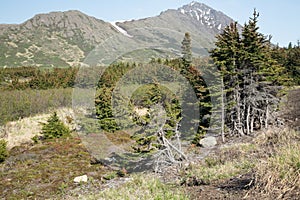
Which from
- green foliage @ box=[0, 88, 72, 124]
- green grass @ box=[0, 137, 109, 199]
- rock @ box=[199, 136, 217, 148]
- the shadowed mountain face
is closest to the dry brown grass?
green grass @ box=[0, 137, 109, 199]

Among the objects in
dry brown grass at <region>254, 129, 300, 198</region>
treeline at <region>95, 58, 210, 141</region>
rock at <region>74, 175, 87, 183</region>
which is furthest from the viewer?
rock at <region>74, 175, 87, 183</region>

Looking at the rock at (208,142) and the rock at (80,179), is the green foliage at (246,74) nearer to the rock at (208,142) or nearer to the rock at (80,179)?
the rock at (208,142)

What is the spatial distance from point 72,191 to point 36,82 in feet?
119

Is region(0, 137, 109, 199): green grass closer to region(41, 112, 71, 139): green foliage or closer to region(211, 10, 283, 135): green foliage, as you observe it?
region(41, 112, 71, 139): green foliage

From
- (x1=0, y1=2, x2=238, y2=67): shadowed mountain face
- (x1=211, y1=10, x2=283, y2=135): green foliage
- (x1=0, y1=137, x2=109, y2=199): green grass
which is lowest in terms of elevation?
(x1=0, y1=137, x2=109, y2=199): green grass

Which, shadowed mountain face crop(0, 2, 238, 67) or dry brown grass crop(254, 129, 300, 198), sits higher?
shadowed mountain face crop(0, 2, 238, 67)

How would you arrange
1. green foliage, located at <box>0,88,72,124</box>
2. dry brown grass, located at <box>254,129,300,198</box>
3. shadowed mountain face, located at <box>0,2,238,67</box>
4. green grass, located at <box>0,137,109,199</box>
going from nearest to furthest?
1. dry brown grass, located at <box>254,129,300,198</box>
2. green grass, located at <box>0,137,109,199</box>
3. green foliage, located at <box>0,88,72,124</box>
4. shadowed mountain face, located at <box>0,2,238,67</box>

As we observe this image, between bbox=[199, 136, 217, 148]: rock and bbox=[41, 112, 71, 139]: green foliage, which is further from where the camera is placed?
bbox=[41, 112, 71, 139]: green foliage

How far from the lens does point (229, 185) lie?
188 inches

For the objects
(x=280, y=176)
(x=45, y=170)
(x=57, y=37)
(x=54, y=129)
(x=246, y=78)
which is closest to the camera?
(x=280, y=176)

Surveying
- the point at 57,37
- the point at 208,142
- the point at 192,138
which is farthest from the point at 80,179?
the point at 57,37

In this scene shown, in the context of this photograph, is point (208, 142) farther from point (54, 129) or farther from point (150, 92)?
point (54, 129)

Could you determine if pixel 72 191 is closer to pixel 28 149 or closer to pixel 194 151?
pixel 194 151

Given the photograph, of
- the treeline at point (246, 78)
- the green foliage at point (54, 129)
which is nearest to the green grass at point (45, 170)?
the green foliage at point (54, 129)
